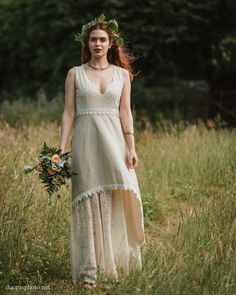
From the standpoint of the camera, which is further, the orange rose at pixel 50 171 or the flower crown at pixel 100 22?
the flower crown at pixel 100 22

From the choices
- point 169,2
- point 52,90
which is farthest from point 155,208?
point 52,90

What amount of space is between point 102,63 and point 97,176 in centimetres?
83

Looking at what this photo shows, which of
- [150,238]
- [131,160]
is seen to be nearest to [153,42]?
[150,238]

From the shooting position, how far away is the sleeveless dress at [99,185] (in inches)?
179

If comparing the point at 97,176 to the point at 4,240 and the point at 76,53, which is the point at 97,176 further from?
the point at 76,53

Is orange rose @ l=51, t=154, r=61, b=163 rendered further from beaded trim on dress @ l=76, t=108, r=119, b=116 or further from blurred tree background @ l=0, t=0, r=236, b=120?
blurred tree background @ l=0, t=0, r=236, b=120

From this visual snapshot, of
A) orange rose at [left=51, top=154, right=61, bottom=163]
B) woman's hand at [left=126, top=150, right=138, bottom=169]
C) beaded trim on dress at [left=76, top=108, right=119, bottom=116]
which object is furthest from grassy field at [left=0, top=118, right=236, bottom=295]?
beaded trim on dress at [left=76, top=108, right=119, bottom=116]

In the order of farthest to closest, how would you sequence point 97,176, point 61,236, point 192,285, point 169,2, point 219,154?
point 169,2, point 219,154, point 61,236, point 97,176, point 192,285

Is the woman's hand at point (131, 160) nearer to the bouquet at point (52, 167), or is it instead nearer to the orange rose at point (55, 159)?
the bouquet at point (52, 167)

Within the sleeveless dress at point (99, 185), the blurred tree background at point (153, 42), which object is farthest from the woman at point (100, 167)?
the blurred tree background at point (153, 42)

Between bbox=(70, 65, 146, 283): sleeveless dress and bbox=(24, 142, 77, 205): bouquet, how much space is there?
10cm

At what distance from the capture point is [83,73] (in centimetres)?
462

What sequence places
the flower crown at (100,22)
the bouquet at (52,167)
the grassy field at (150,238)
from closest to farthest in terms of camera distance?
1. the grassy field at (150,238)
2. the bouquet at (52,167)
3. the flower crown at (100,22)

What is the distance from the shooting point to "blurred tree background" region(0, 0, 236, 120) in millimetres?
15164
